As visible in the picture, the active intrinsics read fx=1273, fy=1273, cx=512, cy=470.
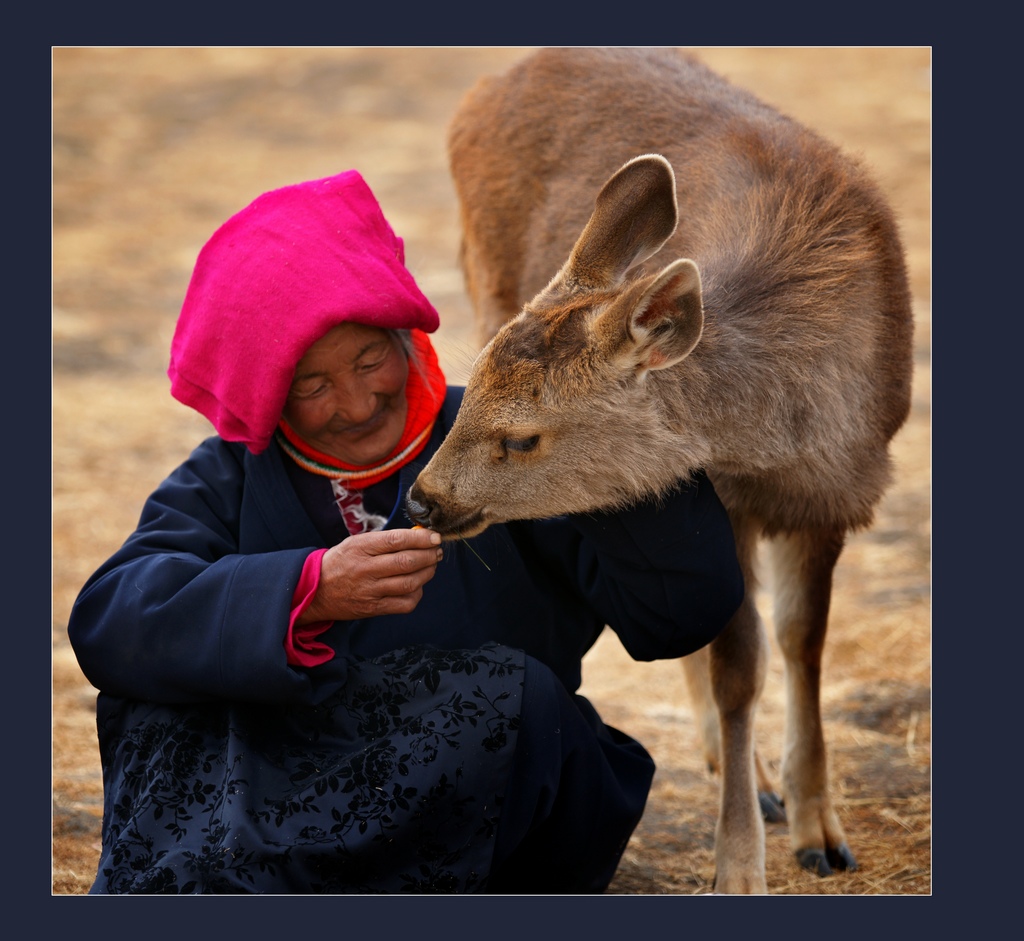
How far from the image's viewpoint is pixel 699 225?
415 centimetres

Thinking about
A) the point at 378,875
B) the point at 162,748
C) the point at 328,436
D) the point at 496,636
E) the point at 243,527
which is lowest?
the point at 378,875

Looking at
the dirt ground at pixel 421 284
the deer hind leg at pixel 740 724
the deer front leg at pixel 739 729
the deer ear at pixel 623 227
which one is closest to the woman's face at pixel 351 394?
the deer ear at pixel 623 227

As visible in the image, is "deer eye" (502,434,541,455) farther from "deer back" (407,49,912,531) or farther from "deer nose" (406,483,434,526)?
"deer nose" (406,483,434,526)

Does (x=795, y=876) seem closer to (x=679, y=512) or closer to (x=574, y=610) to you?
(x=574, y=610)

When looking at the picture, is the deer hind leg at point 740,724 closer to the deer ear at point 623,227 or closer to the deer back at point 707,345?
the deer back at point 707,345

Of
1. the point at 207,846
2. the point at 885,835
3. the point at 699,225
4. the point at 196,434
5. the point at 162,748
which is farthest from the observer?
the point at 196,434

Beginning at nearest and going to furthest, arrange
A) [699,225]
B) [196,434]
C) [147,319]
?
[699,225] → [196,434] → [147,319]

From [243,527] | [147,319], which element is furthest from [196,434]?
[243,527]

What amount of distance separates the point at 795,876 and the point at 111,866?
230 centimetres

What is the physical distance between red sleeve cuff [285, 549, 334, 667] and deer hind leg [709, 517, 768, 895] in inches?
57.8

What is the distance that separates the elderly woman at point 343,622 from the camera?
10.2 ft

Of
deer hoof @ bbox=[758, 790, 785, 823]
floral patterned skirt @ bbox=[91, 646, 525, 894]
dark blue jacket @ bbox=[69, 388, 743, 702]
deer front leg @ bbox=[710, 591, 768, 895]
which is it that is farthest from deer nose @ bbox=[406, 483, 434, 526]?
deer hoof @ bbox=[758, 790, 785, 823]

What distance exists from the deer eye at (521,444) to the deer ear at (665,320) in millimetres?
318

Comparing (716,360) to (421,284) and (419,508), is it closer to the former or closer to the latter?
(419,508)
